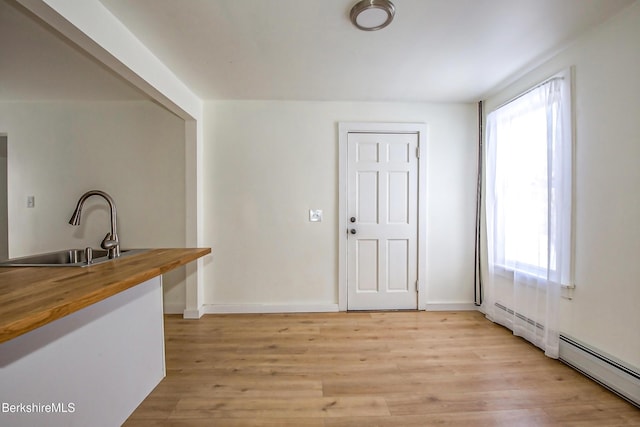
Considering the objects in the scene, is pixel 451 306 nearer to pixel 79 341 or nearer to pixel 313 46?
pixel 313 46

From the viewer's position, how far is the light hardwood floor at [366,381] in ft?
4.85

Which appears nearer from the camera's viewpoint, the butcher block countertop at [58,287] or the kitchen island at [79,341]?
the butcher block countertop at [58,287]

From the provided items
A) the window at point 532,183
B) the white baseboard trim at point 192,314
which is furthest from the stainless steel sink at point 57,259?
the window at point 532,183

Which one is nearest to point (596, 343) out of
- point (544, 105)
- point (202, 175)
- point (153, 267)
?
point (544, 105)

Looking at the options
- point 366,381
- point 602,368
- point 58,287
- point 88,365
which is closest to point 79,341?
point 88,365

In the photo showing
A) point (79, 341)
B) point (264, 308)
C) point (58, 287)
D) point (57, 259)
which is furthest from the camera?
point (264, 308)

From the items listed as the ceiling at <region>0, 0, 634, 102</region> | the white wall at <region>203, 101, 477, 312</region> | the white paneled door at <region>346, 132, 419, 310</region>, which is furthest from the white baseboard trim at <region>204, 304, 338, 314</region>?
the ceiling at <region>0, 0, 634, 102</region>

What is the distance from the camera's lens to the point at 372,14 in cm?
157

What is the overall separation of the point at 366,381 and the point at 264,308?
4.88 feet

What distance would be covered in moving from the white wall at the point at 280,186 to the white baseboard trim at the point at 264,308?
0.04m

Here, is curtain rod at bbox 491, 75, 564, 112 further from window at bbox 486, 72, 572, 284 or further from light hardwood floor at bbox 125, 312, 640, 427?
light hardwood floor at bbox 125, 312, 640, 427

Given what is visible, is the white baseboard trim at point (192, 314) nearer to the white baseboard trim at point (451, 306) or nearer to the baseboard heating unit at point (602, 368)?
the white baseboard trim at point (451, 306)

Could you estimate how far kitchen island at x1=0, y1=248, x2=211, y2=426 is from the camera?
0.88m

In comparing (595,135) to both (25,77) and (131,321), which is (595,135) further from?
(25,77)
